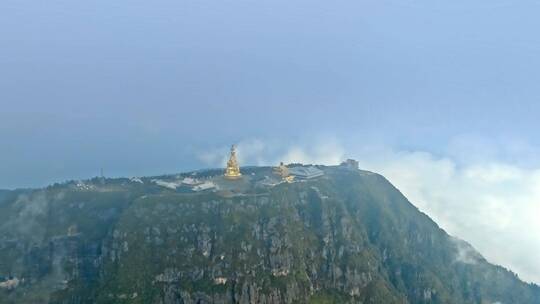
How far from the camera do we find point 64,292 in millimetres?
177000

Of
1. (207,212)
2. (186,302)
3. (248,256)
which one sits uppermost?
(207,212)

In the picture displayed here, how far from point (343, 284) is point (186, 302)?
1841 inches

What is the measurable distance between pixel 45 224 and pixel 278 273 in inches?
2831

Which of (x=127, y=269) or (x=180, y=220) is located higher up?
(x=180, y=220)

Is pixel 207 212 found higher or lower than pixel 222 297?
higher

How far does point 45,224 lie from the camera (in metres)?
199

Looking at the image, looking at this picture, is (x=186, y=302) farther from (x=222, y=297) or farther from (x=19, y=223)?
(x=19, y=223)

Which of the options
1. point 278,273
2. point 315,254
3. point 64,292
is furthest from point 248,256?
point 64,292

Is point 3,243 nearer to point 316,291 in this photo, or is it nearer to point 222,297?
point 222,297

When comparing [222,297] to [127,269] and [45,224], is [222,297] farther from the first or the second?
[45,224]

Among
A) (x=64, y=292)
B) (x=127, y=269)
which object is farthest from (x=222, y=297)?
(x=64, y=292)

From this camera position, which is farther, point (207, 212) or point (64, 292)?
point (207, 212)

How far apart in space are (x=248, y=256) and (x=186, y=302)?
22618 millimetres

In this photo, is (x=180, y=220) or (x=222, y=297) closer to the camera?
(x=222, y=297)
